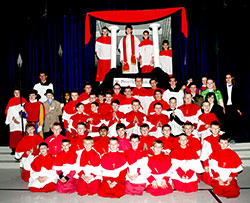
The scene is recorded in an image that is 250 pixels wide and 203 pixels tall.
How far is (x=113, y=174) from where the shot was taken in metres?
4.21

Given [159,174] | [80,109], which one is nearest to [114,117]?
[80,109]

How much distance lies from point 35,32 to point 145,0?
3.83 m

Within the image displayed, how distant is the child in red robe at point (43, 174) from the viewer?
14.4ft

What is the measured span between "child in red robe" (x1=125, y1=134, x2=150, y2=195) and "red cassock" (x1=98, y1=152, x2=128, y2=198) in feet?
0.35

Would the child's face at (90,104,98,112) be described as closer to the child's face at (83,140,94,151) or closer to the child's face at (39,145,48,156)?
the child's face at (83,140,94,151)

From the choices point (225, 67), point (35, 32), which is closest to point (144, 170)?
point (225, 67)

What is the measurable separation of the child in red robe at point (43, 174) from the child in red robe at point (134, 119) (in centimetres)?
183

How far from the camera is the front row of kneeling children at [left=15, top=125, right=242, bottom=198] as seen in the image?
4168 mm

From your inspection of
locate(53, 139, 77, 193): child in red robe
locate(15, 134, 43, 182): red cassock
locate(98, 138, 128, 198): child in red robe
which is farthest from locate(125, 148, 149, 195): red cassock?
locate(15, 134, 43, 182): red cassock

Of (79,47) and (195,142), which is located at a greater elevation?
(79,47)

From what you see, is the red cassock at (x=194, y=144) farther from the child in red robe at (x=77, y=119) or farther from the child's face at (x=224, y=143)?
the child in red robe at (x=77, y=119)

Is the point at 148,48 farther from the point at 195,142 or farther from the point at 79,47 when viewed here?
the point at 195,142

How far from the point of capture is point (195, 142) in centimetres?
495

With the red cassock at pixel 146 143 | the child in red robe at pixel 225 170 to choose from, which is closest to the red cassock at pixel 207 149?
the child in red robe at pixel 225 170
